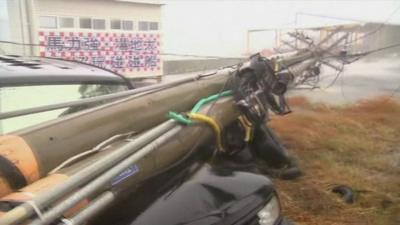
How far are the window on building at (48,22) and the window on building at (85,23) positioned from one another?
87 centimetres

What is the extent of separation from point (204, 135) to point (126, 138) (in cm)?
53

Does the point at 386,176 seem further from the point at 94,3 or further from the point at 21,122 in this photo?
the point at 94,3

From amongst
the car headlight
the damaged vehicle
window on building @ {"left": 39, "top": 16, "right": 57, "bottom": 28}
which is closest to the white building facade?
Answer: window on building @ {"left": 39, "top": 16, "right": 57, "bottom": 28}

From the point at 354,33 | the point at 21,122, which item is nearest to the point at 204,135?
the point at 21,122

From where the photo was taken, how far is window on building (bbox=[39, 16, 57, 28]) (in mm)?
12216

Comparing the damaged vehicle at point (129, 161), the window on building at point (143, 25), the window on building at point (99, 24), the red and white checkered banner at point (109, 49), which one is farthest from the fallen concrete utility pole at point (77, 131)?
the window on building at point (143, 25)

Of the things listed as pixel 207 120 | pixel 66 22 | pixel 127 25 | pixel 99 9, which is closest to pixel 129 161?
pixel 207 120

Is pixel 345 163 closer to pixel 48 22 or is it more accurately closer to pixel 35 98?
pixel 35 98

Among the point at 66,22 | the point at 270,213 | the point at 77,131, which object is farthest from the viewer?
the point at 66,22

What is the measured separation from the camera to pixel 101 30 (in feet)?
45.1

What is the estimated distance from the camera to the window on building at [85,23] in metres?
13.3

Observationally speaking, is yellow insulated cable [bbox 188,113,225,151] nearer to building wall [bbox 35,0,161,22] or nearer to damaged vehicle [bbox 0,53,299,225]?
damaged vehicle [bbox 0,53,299,225]

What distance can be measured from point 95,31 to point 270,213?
1233cm

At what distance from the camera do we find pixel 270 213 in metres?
2.18
